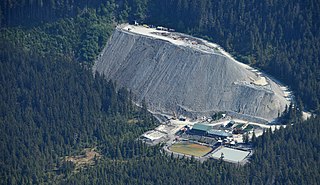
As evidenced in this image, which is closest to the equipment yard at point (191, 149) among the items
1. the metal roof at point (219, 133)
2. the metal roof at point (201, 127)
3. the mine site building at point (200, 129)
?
the mine site building at point (200, 129)

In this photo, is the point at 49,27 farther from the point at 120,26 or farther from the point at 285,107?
the point at 285,107

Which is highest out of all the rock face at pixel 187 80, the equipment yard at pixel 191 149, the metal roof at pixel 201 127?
the rock face at pixel 187 80

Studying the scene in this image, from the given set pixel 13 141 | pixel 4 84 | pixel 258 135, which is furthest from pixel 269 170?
pixel 4 84

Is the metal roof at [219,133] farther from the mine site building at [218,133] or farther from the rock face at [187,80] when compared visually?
the rock face at [187,80]

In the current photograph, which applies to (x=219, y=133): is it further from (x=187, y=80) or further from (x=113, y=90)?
(x=113, y=90)

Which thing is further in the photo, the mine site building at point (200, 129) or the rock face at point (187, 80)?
the rock face at point (187, 80)

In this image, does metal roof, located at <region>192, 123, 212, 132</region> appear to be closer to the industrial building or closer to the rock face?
the industrial building

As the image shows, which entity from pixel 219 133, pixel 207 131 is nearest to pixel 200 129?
pixel 207 131
